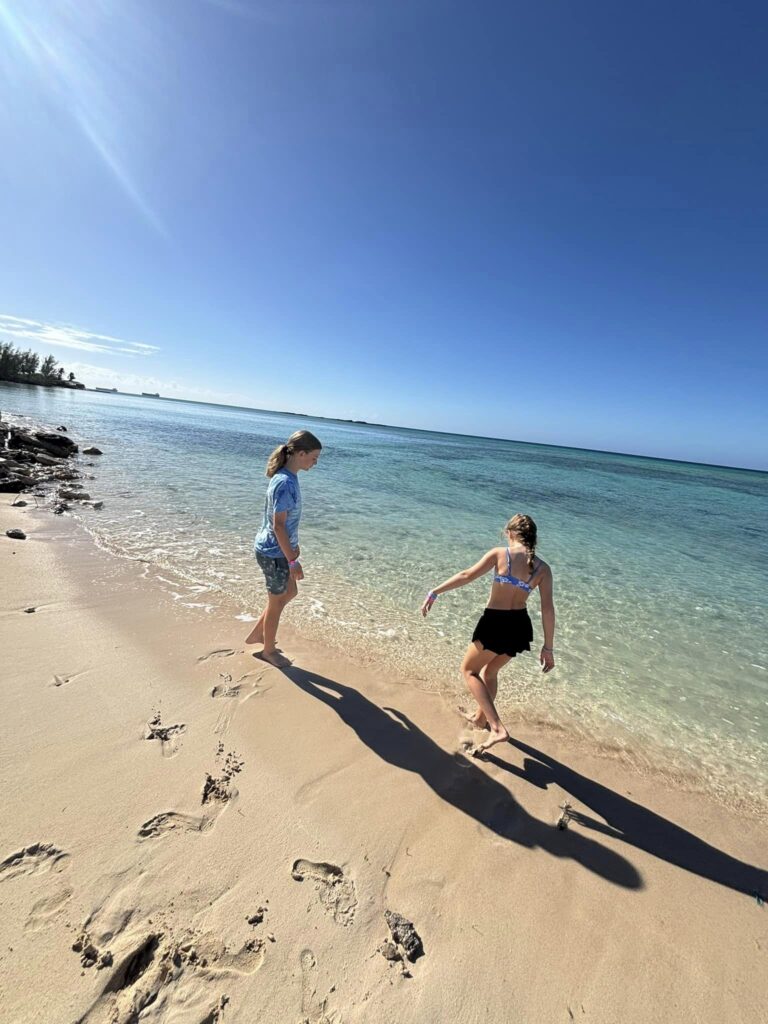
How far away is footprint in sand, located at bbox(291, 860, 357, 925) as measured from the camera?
233cm

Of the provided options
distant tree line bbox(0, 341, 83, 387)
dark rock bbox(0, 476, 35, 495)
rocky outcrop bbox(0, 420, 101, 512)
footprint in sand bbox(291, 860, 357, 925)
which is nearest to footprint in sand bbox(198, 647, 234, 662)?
footprint in sand bbox(291, 860, 357, 925)

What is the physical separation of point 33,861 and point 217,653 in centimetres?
252

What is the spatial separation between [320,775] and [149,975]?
58.3 inches

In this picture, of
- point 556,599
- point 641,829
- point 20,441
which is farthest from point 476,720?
point 20,441

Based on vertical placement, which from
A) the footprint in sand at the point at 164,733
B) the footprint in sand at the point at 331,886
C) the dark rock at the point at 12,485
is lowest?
the footprint in sand at the point at 331,886

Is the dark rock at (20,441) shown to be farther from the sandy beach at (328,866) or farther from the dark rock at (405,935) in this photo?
the dark rock at (405,935)

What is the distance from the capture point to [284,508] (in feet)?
13.6

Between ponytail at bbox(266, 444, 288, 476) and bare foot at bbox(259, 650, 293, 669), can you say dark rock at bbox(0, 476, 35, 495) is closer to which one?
bare foot at bbox(259, 650, 293, 669)

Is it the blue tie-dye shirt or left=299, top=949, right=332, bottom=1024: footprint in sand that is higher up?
the blue tie-dye shirt

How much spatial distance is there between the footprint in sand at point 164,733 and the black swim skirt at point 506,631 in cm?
273

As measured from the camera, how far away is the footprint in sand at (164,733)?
330cm

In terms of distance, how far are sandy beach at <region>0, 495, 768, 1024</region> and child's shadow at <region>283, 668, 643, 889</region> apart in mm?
20

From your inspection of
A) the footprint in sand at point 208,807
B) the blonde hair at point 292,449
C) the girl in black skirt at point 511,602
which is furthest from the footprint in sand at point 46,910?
the blonde hair at point 292,449

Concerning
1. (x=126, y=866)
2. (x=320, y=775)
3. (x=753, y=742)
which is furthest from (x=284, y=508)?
(x=753, y=742)
